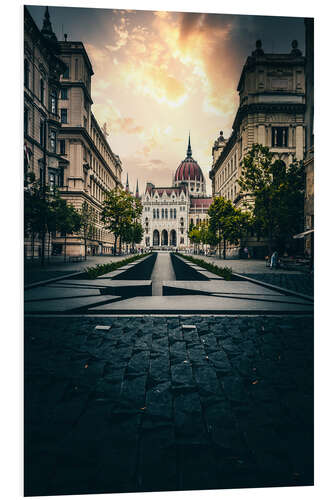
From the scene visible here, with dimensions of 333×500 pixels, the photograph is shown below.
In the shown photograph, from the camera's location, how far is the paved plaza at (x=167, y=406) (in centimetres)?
173

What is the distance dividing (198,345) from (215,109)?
9.63 feet

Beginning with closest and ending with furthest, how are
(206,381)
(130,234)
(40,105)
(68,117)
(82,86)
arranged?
1. (206,381)
2. (40,105)
3. (82,86)
4. (68,117)
5. (130,234)

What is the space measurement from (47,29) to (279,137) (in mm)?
3196

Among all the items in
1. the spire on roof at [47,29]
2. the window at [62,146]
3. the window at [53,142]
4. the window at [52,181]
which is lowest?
the window at [52,181]

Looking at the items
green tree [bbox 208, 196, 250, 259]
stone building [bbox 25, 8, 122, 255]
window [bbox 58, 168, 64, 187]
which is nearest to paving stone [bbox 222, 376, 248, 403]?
stone building [bbox 25, 8, 122, 255]

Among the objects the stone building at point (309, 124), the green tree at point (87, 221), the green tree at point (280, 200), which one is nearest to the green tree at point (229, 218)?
the green tree at point (280, 200)

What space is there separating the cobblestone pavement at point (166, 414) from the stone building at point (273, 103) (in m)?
2.41

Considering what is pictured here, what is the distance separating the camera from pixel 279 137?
4.65 meters

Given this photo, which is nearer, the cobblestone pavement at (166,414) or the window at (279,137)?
the cobblestone pavement at (166,414)

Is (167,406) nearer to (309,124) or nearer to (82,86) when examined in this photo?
(309,124)

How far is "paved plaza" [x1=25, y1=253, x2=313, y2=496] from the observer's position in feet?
5.67

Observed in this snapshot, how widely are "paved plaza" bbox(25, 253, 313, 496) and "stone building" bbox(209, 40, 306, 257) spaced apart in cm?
222

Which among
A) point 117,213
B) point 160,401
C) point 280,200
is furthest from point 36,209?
point 117,213

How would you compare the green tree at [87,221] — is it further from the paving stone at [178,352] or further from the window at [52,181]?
the paving stone at [178,352]
